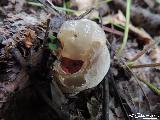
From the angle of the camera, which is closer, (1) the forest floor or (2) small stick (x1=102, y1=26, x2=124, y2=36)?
(1) the forest floor

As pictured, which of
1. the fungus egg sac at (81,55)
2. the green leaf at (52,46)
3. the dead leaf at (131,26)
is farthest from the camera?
the dead leaf at (131,26)

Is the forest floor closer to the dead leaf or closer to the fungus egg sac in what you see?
the fungus egg sac

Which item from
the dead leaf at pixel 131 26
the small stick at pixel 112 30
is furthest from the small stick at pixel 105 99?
the dead leaf at pixel 131 26

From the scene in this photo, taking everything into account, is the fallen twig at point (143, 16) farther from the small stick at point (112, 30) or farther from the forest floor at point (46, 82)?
the forest floor at point (46, 82)

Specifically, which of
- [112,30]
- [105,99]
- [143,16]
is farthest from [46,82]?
[143,16]

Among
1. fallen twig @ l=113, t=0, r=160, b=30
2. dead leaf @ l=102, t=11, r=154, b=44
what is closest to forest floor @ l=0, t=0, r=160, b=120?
dead leaf @ l=102, t=11, r=154, b=44

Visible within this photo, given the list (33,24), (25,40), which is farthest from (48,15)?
(25,40)

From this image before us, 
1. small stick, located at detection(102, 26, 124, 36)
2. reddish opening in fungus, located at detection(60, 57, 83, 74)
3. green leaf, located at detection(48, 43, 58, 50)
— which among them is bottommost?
reddish opening in fungus, located at detection(60, 57, 83, 74)

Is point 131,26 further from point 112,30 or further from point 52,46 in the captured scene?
point 52,46
